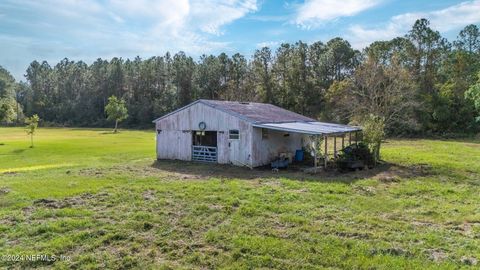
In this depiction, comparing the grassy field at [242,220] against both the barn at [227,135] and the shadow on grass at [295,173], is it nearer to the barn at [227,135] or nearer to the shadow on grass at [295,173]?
the shadow on grass at [295,173]

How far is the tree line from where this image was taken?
38875 mm

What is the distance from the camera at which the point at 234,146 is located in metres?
19.5

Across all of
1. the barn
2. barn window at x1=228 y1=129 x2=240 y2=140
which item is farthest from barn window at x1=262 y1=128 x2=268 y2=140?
barn window at x1=228 y1=129 x2=240 y2=140

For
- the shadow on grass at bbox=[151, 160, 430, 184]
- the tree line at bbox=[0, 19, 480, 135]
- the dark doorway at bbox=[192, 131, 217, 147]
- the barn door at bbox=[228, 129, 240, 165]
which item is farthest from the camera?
the tree line at bbox=[0, 19, 480, 135]

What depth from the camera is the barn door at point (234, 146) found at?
19.4m

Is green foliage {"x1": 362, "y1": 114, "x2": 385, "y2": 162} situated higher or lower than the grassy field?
higher

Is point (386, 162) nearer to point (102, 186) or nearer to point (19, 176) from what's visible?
point (102, 186)

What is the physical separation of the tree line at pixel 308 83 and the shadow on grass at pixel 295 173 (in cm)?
446

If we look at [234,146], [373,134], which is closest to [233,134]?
[234,146]

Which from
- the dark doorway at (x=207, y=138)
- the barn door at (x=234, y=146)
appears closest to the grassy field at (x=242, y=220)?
the barn door at (x=234, y=146)

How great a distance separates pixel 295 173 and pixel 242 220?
8.24 m

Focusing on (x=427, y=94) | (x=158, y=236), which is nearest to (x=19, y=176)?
(x=158, y=236)

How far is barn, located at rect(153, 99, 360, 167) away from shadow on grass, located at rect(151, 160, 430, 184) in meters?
1.02

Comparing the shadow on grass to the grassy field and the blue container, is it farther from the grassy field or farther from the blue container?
the blue container
